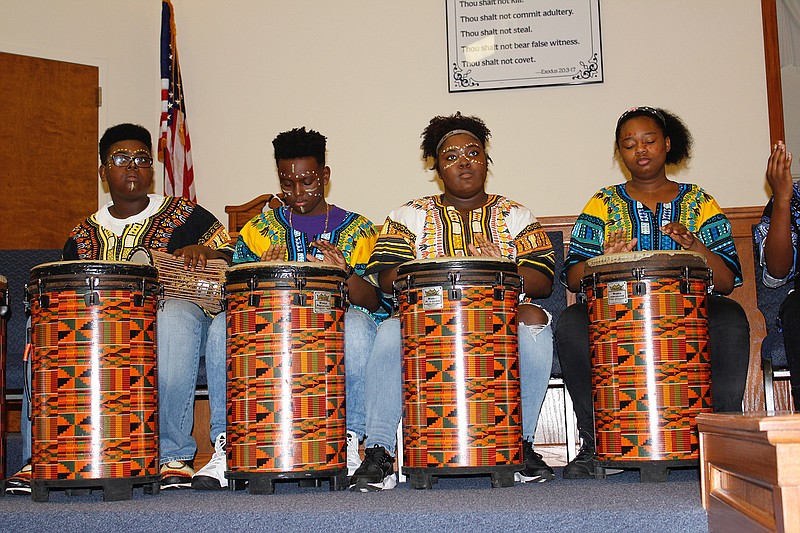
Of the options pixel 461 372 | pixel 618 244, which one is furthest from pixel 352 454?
pixel 618 244

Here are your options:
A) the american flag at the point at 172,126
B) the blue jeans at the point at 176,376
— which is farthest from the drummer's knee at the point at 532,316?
the american flag at the point at 172,126

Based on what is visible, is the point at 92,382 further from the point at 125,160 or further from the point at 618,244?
the point at 618,244

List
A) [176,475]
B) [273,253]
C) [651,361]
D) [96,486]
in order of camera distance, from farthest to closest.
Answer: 1. [273,253]
2. [176,475]
3. [651,361]
4. [96,486]

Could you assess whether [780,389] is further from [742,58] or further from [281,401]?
[742,58]

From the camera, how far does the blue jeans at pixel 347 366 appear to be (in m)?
3.27

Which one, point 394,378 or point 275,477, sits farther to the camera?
point 394,378

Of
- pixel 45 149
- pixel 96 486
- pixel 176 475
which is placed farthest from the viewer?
pixel 45 149

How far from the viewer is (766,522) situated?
1.72 metres

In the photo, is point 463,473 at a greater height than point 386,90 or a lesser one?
lesser

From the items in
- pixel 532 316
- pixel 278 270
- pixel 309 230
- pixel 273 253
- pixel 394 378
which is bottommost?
pixel 394 378

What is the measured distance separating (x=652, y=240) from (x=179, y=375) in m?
1.77

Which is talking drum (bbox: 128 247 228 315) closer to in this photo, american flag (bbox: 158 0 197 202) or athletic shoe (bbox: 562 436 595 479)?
athletic shoe (bbox: 562 436 595 479)

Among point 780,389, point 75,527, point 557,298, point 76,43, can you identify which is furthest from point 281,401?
point 76,43

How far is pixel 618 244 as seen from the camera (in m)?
3.29
